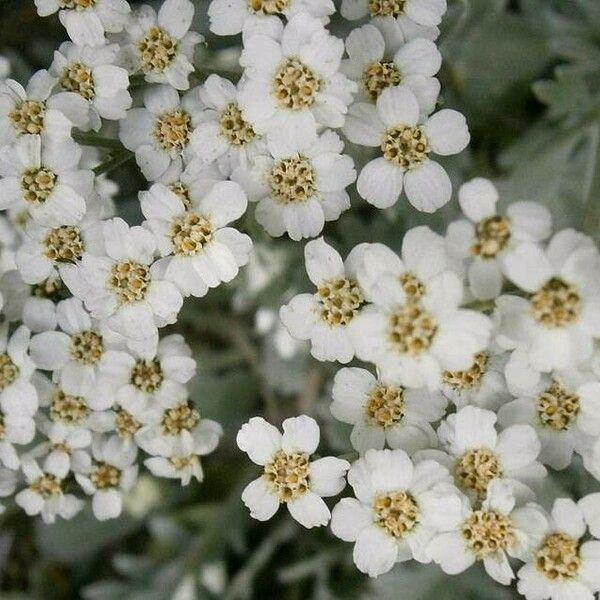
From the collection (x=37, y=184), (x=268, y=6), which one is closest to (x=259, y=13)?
(x=268, y=6)

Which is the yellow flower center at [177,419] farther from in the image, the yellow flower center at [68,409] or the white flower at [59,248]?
the white flower at [59,248]

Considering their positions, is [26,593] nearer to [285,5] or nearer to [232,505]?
[232,505]

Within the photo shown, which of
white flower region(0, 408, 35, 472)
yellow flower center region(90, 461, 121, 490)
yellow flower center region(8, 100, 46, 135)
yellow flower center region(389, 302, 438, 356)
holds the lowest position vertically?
yellow flower center region(90, 461, 121, 490)

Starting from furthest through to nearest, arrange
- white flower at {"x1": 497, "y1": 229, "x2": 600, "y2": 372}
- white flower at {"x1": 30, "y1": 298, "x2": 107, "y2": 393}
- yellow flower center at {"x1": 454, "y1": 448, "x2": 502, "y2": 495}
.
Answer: white flower at {"x1": 30, "y1": 298, "x2": 107, "y2": 393} → yellow flower center at {"x1": 454, "y1": 448, "x2": 502, "y2": 495} → white flower at {"x1": 497, "y1": 229, "x2": 600, "y2": 372}

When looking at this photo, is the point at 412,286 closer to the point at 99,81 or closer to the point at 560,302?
the point at 560,302

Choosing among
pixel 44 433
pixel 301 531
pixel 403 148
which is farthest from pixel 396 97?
pixel 301 531

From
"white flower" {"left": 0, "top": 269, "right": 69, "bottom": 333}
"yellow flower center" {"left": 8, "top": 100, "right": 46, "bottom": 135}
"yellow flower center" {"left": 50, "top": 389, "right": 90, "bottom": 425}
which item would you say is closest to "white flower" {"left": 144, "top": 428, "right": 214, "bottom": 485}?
"yellow flower center" {"left": 50, "top": 389, "right": 90, "bottom": 425}

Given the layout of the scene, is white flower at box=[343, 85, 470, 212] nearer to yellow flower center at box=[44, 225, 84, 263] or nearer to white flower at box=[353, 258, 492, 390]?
white flower at box=[353, 258, 492, 390]
